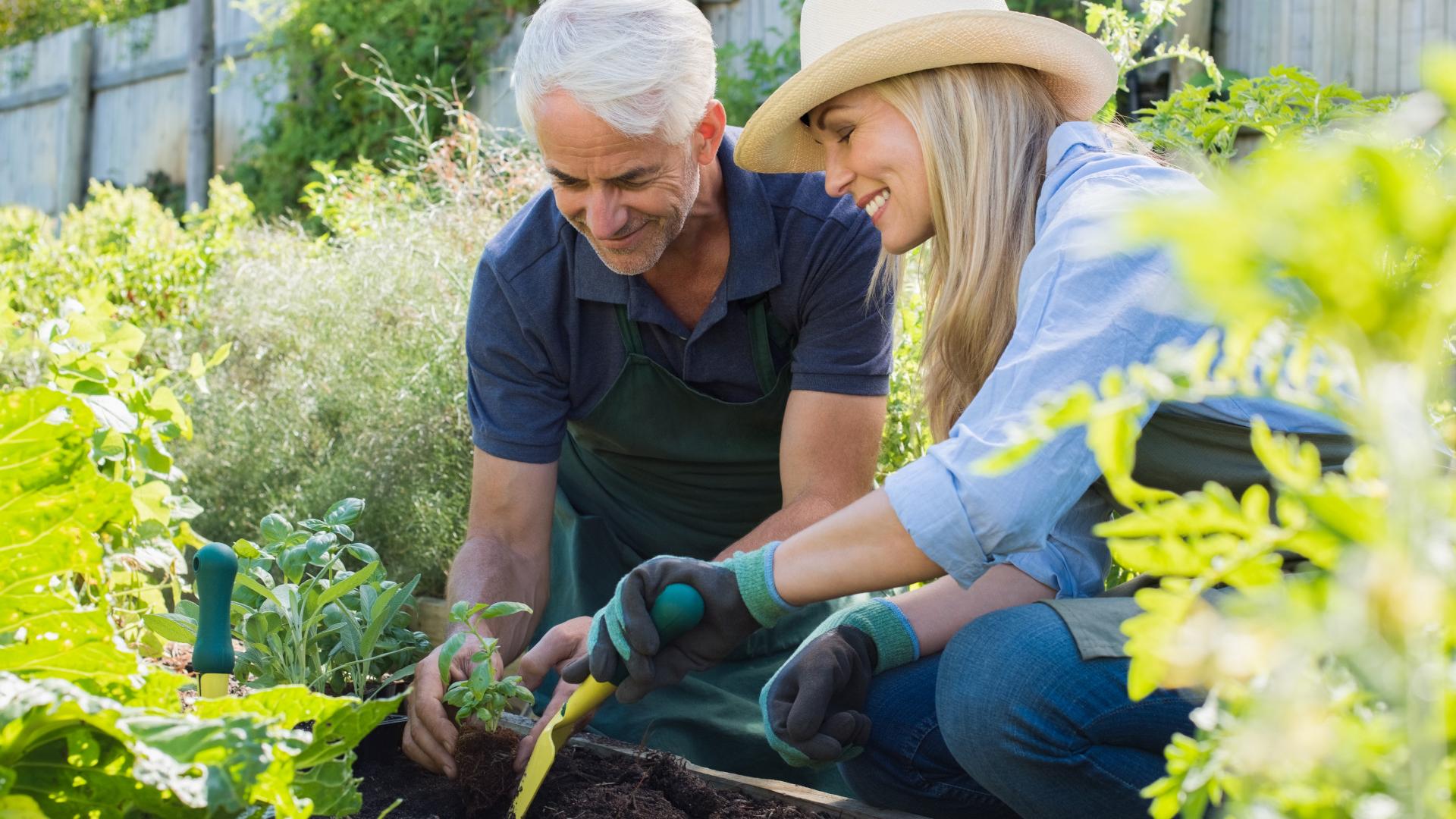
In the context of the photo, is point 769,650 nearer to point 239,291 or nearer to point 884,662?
point 884,662

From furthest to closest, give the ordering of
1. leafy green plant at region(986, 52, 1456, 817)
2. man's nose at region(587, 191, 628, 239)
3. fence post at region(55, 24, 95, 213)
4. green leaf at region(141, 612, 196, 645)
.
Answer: fence post at region(55, 24, 95, 213) < man's nose at region(587, 191, 628, 239) < green leaf at region(141, 612, 196, 645) < leafy green plant at region(986, 52, 1456, 817)

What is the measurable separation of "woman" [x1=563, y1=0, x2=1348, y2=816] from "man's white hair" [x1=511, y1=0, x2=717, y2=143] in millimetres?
254

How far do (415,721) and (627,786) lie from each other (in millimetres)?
337

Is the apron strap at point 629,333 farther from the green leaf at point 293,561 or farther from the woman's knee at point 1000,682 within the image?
the woman's knee at point 1000,682

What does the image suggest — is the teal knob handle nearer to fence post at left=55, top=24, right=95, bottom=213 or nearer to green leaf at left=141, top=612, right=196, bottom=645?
green leaf at left=141, top=612, right=196, bottom=645

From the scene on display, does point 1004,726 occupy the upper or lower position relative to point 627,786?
upper

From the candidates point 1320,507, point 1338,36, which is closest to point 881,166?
point 1320,507

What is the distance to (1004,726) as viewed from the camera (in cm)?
157

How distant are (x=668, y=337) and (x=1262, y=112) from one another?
3.58 feet

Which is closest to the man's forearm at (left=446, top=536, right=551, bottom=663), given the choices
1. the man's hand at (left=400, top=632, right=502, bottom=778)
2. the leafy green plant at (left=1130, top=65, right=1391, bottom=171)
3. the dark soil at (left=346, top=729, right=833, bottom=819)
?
the man's hand at (left=400, top=632, right=502, bottom=778)

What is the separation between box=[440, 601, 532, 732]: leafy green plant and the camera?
1.70 metres

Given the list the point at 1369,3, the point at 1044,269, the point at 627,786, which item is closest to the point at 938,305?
the point at 1044,269

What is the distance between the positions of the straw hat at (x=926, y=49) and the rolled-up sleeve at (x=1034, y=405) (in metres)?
0.42

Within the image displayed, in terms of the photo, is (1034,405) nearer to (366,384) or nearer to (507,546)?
(507,546)
